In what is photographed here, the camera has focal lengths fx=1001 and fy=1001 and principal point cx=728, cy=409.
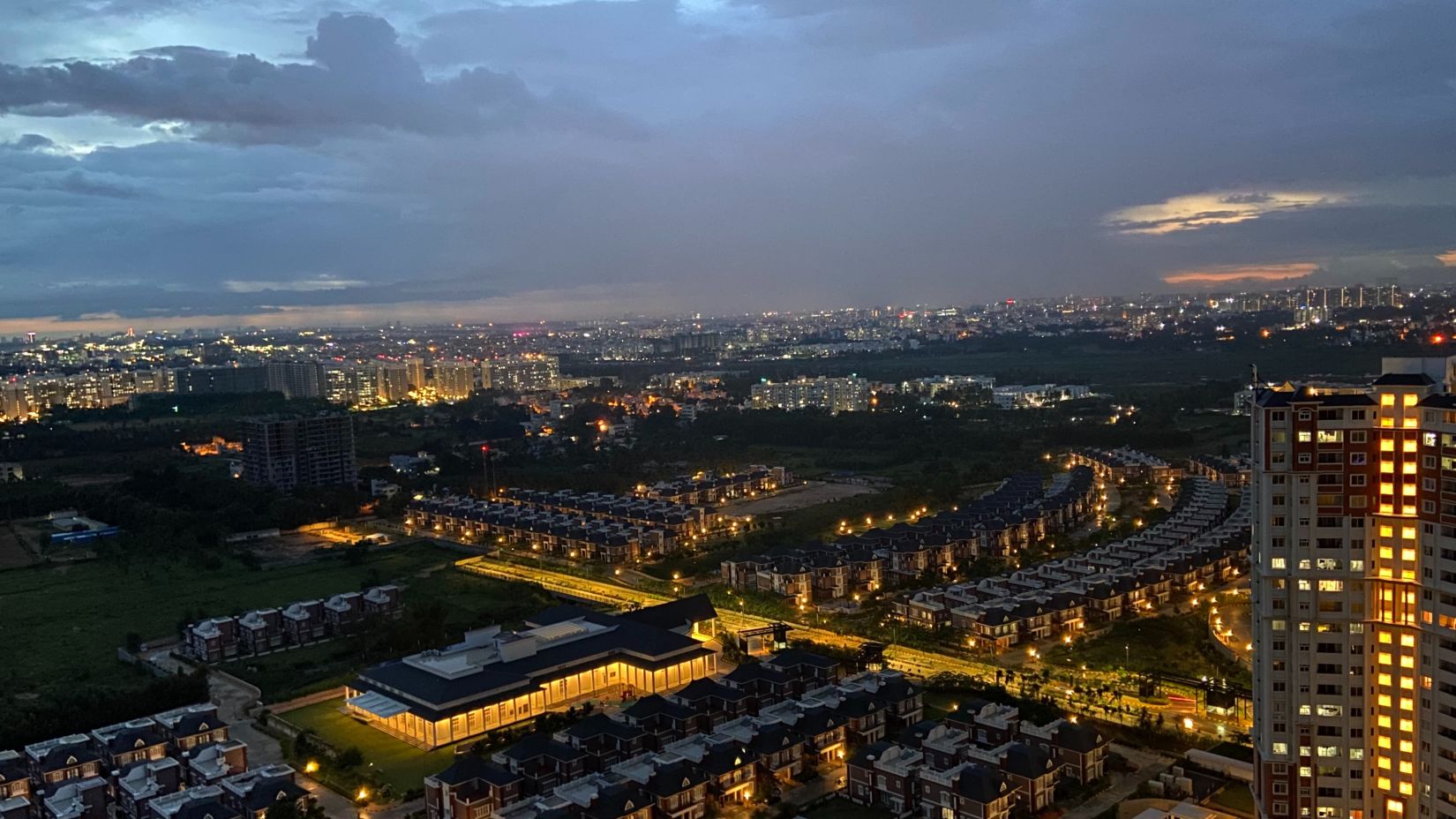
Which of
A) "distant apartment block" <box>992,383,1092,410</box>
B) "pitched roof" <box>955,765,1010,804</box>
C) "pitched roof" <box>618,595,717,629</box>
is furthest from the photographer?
"distant apartment block" <box>992,383,1092,410</box>

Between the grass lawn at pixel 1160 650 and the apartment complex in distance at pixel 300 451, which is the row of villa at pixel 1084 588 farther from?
the apartment complex in distance at pixel 300 451

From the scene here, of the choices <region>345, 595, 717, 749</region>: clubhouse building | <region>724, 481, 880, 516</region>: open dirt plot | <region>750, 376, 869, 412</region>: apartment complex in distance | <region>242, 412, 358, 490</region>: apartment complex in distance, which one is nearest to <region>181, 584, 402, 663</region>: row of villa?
<region>345, 595, 717, 749</region>: clubhouse building

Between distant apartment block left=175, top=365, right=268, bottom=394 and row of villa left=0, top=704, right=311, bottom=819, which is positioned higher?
distant apartment block left=175, top=365, right=268, bottom=394

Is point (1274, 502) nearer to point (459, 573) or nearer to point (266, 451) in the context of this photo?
point (459, 573)

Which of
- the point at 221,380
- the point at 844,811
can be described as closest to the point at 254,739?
the point at 844,811

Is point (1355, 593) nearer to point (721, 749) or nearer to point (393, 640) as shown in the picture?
point (721, 749)

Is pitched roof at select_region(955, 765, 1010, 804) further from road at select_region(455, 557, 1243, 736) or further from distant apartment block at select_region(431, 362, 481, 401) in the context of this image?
distant apartment block at select_region(431, 362, 481, 401)

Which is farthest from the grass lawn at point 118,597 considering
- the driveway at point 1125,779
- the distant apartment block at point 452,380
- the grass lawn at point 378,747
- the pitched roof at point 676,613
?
the distant apartment block at point 452,380
